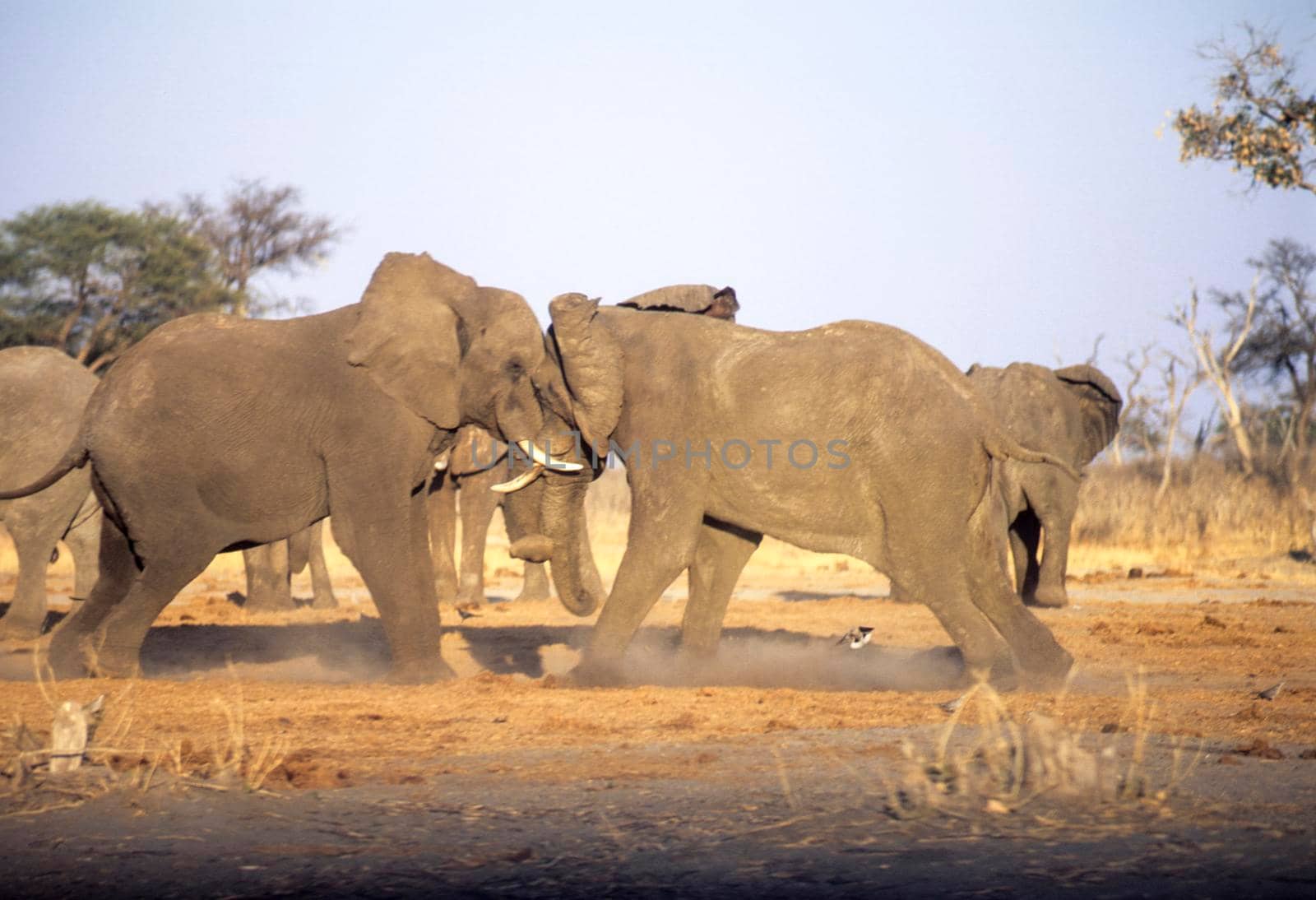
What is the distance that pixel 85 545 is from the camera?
45.3ft

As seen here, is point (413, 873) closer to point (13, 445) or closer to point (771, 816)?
point (771, 816)

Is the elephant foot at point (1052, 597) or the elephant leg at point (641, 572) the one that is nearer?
the elephant leg at point (641, 572)

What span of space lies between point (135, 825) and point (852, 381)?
5314 millimetres

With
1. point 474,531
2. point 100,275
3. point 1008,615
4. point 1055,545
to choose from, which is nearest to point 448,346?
point 1008,615

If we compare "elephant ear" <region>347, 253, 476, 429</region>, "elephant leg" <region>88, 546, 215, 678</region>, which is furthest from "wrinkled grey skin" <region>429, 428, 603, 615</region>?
"elephant leg" <region>88, 546, 215, 678</region>

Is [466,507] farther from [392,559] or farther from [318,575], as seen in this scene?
[392,559]

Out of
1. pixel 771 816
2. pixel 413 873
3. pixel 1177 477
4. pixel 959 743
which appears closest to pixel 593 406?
pixel 959 743

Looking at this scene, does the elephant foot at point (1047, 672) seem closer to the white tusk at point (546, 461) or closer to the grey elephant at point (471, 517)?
the white tusk at point (546, 461)

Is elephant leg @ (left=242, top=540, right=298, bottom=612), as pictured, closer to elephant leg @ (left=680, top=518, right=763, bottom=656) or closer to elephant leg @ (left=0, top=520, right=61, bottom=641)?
elephant leg @ (left=0, top=520, right=61, bottom=641)

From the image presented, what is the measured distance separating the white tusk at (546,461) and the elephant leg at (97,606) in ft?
8.51

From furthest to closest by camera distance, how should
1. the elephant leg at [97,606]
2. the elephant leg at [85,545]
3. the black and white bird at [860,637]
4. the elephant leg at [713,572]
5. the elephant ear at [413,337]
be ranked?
the elephant leg at [85,545], the black and white bird at [860,637], the elephant leg at [713,572], the elephant leg at [97,606], the elephant ear at [413,337]

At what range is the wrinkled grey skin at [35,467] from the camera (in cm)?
1285

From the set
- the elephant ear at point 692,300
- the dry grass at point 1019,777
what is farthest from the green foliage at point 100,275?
the dry grass at point 1019,777

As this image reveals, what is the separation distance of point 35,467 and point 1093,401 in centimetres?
1052
